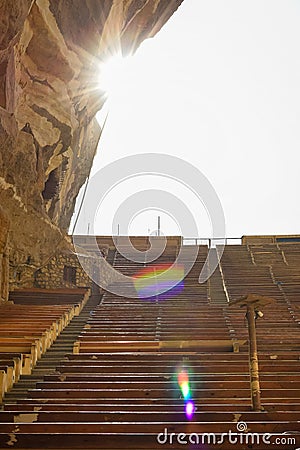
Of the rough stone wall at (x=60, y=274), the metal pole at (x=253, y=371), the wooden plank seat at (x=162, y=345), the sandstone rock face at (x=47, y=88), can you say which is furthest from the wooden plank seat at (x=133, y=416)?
the rough stone wall at (x=60, y=274)

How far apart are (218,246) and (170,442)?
1504cm

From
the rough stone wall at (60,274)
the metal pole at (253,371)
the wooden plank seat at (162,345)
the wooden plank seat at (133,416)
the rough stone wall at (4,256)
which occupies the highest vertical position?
the rough stone wall at (60,274)

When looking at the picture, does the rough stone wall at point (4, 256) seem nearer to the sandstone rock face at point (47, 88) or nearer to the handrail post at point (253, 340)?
the sandstone rock face at point (47, 88)

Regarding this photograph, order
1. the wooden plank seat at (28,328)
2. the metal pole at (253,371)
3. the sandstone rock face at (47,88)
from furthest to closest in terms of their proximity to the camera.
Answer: the sandstone rock face at (47,88) → the wooden plank seat at (28,328) → the metal pole at (253,371)

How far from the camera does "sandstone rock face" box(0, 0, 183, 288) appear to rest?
8.73m

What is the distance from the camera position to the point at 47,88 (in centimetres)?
1062

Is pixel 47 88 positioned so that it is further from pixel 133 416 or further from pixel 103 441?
pixel 103 441

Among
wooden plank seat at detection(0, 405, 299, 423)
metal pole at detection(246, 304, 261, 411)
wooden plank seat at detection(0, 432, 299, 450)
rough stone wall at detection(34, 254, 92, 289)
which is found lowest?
wooden plank seat at detection(0, 432, 299, 450)

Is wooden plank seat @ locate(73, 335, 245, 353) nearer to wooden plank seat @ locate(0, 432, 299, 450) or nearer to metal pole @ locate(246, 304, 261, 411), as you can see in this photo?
metal pole @ locate(246, 304, 261, 411)

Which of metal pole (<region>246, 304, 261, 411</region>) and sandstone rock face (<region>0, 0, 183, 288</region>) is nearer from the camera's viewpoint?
metal pole (<region>246, 304, 261, 411</region>)

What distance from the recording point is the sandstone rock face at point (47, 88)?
8734 mm

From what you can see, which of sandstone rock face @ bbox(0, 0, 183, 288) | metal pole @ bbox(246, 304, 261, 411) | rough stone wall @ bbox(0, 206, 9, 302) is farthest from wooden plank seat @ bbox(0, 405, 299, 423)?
rough stone wall @ bbox(0, 206, 9, 302)

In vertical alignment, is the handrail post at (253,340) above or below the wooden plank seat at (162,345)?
below

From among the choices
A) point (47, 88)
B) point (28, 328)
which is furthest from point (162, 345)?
point (47, 88)
